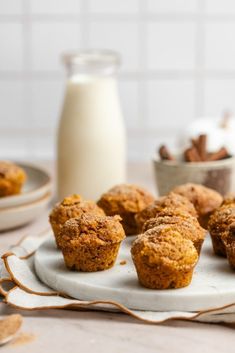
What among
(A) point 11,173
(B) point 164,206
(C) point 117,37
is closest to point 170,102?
(C) point 117,37

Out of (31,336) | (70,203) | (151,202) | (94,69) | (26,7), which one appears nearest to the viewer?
(31,336)

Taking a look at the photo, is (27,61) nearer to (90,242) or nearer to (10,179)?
Result: (10,179)

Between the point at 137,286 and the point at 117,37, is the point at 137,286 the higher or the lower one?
the lower one

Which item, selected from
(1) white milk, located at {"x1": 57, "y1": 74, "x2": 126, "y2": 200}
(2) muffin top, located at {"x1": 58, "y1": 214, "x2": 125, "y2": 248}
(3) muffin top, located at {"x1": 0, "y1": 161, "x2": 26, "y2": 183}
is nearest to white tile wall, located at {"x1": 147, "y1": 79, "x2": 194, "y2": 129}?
(1) white milk, located at {"x1": 57, "y1": 74, "x2": 126, "y2": 200}

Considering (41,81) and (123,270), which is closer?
(123,270)

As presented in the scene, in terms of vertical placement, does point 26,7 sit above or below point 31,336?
above

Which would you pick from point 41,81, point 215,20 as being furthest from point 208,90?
point 41,81

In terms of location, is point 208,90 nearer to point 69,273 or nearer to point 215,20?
point 215,20
